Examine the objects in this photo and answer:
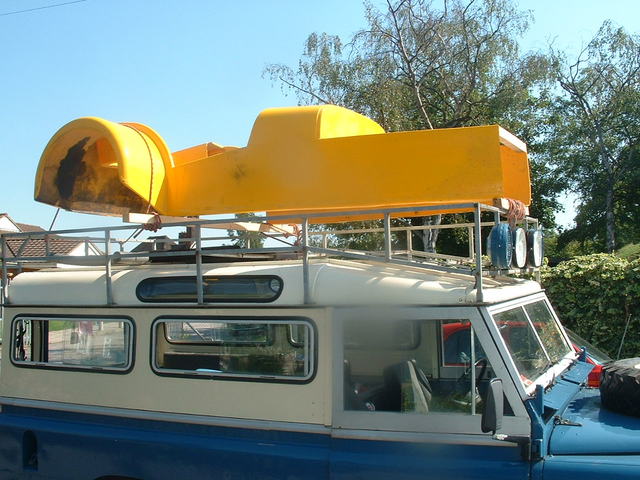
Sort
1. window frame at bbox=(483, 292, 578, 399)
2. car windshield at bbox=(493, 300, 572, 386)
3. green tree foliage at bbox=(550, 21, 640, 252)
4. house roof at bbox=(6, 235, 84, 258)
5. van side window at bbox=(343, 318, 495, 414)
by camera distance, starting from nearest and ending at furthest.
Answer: window frame at bbox=(483, 292, 578, 399) → van side window at bbox=(343, 318, 495, 414) → car windshield at bbox=(493, 300, 572, 386) → house roof at bbox=(6, 235, 84, 258) → green tree foliage at bbox=(550, 21, 640, 252)

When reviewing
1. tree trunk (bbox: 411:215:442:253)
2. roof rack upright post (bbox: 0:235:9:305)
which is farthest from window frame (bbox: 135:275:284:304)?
tree trunk (bbox: 411:215:442:253)

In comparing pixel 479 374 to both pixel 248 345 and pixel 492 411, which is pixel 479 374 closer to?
pixel 492 411

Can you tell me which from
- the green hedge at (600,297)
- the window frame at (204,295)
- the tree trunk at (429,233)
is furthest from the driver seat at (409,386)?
the tree trunk at (429,233)

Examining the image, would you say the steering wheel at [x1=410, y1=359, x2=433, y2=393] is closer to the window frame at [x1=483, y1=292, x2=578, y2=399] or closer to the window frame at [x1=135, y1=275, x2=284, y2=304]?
the window frame at [x1=483, y1=292, x2=578, y2=399]

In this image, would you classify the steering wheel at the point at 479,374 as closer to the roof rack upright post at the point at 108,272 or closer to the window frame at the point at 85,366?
the window frame at the point at 85,366

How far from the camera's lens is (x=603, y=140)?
24.3 meters

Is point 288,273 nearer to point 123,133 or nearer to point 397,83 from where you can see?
point 123,133

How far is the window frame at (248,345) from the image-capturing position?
11.4 ft

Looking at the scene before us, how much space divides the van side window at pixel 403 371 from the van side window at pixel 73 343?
1.47 metres

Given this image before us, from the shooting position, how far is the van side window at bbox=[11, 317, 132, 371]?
404cm

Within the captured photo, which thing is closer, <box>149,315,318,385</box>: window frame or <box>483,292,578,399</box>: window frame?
<box>483,292,578,399</box>: window frame

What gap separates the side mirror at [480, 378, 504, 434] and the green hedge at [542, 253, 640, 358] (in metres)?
7.13

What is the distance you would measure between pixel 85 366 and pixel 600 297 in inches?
308

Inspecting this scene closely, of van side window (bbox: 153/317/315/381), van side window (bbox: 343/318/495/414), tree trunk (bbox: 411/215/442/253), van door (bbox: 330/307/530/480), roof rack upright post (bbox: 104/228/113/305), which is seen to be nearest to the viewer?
van door (bbox: 330/307/530/480)
